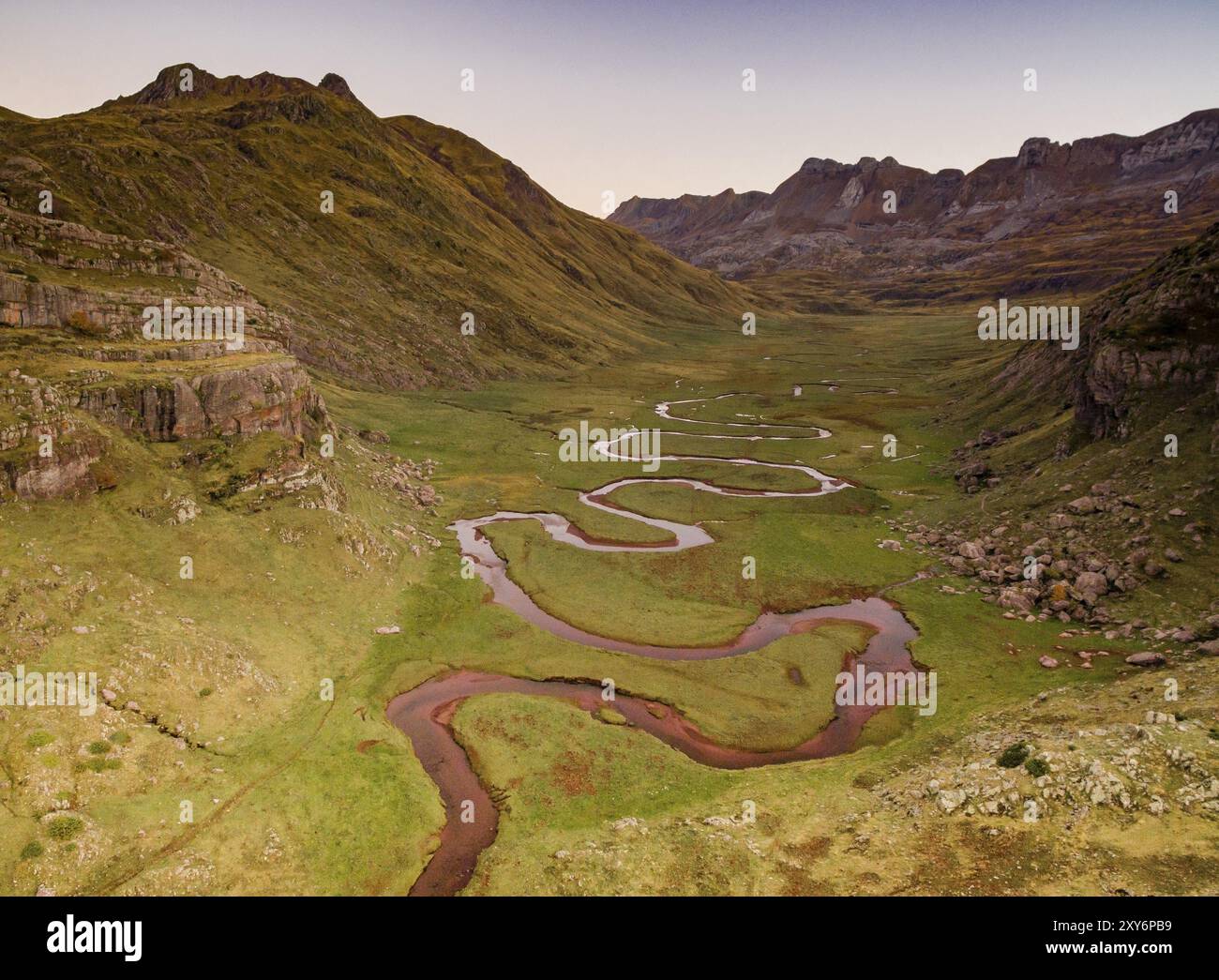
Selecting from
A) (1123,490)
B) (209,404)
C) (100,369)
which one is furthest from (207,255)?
(1123,490)

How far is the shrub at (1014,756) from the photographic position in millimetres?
33066

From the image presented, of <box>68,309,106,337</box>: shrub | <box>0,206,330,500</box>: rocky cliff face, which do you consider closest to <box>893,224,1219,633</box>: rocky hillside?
<box>0,206,330,500</box>: rocky cliff face

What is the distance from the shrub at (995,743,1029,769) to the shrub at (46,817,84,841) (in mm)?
44973

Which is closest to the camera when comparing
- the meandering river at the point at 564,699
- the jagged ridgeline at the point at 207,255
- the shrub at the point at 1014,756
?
the shrub at the point at 1014,756

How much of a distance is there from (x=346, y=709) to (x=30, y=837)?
17.5 metres

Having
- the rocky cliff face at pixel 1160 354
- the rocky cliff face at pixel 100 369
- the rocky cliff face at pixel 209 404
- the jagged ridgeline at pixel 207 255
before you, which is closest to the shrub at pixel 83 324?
the rocky cliff face at pixel 100 369

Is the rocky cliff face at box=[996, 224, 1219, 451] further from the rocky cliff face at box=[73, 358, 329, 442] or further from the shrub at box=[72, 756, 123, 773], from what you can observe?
the rocky cliff face at box=[73, 358, 329, 442]

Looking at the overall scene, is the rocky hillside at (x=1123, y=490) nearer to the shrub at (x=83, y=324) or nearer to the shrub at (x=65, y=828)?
the shrub at (x=65, y=828)

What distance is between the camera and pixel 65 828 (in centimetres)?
3028

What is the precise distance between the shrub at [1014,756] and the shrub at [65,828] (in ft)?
148

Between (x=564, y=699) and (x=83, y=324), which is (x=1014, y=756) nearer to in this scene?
(x=564, y=699)

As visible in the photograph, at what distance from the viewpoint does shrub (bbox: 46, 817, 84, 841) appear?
3002 centimetres

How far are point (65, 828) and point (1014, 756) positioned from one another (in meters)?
46.0
